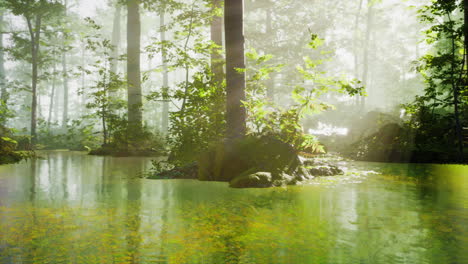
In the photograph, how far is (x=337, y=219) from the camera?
13.0 feet

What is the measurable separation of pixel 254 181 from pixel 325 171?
263 centimetres

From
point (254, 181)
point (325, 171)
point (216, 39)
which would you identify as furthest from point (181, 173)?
point (216, 39)

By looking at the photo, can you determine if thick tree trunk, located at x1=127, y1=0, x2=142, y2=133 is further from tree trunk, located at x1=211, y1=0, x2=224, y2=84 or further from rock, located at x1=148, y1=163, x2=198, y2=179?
rock, located at x1=148, y1=163, x2=198, y2=179

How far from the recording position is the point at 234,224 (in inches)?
149

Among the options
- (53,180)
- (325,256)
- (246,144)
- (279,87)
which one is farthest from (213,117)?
(279,87)

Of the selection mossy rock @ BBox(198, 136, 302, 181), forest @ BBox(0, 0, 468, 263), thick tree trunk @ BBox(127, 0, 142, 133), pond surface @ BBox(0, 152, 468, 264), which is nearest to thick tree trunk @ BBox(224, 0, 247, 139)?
forest @ BBox(0, 0, 468, 263)

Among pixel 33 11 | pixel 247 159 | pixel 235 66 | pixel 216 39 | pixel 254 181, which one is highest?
pixel 33 11

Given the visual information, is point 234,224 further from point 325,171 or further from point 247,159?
point 325,171

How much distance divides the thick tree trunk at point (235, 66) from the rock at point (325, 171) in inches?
72.4

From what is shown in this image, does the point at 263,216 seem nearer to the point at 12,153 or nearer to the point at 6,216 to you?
the point at 6,216

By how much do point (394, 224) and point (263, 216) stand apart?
1.35m

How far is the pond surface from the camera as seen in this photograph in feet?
9.12

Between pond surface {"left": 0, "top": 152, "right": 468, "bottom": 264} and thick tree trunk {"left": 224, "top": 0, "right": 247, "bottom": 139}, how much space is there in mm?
2301

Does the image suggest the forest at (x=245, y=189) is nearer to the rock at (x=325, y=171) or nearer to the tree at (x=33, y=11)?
the rock at (x=325, y=171)
